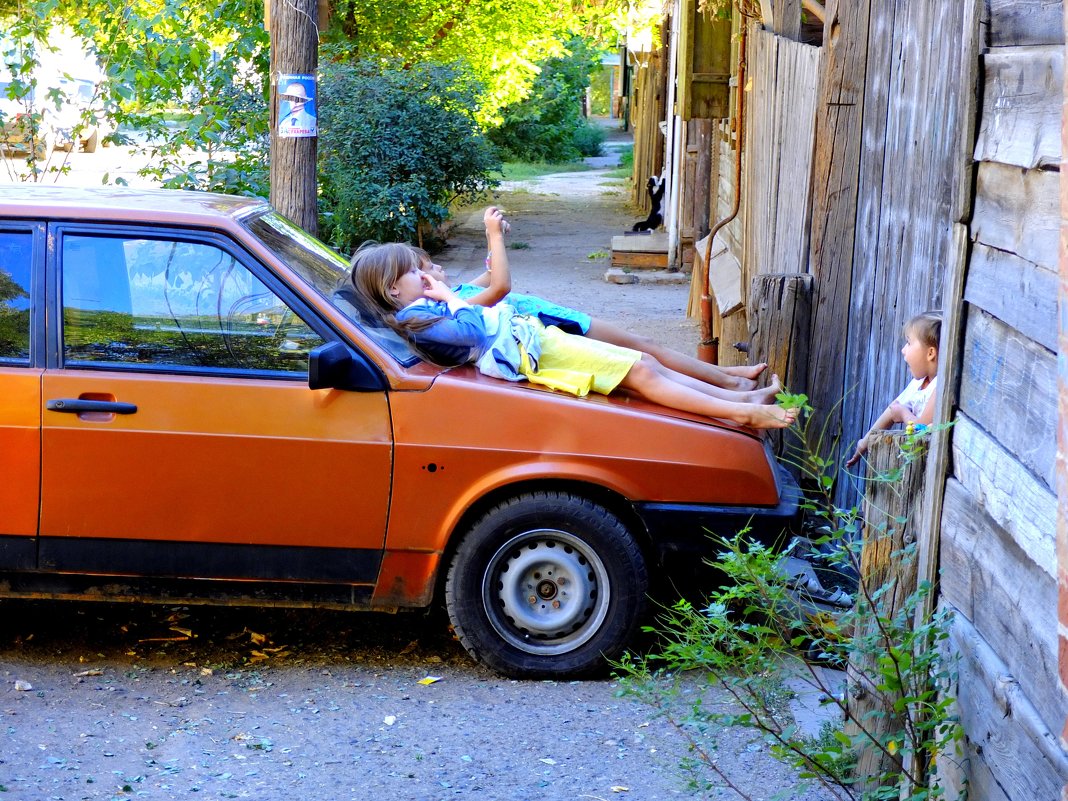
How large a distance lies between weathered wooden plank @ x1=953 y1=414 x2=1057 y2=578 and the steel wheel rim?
5.69 ft

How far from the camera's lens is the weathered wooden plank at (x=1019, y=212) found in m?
2.39

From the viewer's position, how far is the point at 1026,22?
2615 millimetres

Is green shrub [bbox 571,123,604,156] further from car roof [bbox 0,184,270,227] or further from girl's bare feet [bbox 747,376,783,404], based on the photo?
car roof [bbox 0,184,270,227]

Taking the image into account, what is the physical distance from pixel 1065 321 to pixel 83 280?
3.65 m

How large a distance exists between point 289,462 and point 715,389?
5.73 ft

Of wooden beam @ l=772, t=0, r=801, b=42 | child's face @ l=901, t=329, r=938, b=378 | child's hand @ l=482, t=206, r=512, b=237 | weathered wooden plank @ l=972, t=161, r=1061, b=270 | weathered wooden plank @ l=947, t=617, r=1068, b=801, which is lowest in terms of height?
weathered wooden plank @ l=947, t=617, r=1068, b=801

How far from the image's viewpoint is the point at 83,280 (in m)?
4.39

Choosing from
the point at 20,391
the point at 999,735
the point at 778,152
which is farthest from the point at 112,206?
the point at 778,152

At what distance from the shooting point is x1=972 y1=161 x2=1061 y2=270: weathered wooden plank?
94.2 inches

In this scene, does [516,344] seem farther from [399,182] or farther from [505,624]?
[399,182]

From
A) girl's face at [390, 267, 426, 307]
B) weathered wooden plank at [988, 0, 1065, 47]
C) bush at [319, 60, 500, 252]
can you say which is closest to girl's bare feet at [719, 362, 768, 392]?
girl's face at [390, 267, 426, 307]

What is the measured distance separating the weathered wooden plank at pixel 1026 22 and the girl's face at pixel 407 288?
2537mm

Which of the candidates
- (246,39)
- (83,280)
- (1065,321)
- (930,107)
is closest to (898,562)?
(1065,321)

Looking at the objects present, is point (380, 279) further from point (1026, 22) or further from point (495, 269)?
point (1026, 22)
